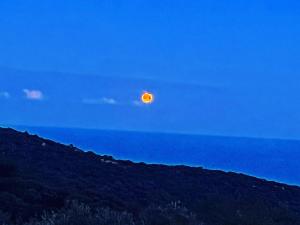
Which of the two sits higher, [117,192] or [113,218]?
[117,192]

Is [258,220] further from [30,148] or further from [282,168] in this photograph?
[282,168]

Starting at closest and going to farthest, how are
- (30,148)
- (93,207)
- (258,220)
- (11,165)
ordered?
(258,220)
(93,207)
(11,165)
(30,148)

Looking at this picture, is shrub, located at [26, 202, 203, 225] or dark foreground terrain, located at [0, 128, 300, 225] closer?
shrub, located at [26, 202, 203, 225]

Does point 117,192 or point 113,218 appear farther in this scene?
point 117,192

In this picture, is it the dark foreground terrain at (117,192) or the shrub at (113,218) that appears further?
the dark foreground terrain at (117,192)

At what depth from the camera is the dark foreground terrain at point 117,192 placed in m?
16.9

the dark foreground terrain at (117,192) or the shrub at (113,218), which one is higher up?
the dark foreground terrain at (117,192)

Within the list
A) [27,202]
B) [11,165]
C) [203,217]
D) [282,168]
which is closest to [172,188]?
[11,165]

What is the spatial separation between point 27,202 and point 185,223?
9267 mm

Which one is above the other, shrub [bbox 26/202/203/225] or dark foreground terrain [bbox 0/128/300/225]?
dark foreground terrain [bbox 0/128/300/225]

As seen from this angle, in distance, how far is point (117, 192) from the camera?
33.4 metres

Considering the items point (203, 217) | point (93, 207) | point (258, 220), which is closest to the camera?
point (258, 220)

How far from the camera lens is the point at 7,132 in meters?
54.1

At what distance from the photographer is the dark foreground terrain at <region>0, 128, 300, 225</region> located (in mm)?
16942
